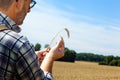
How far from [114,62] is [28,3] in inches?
4163

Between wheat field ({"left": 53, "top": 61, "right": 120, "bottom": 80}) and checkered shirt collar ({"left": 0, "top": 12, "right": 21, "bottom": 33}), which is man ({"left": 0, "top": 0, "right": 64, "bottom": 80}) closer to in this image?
checkered shirt collar ({"left": 0, "top": 12, "right": 21, "bottom": 33})

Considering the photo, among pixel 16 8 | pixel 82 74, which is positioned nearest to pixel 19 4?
pixel 16 8

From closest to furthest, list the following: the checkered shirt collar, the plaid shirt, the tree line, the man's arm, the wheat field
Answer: the plaid shirt
the checkered shirt collar
the man's arm
the wheat field
the tree line

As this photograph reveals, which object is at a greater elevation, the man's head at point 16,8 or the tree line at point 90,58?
the tree line at point 90,58

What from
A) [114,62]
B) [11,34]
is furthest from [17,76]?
[114,62]

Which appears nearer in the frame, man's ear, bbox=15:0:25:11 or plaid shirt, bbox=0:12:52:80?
plaid shirt, bbox=0:12:52:80

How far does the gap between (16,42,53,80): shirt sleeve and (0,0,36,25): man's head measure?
8.5 inches

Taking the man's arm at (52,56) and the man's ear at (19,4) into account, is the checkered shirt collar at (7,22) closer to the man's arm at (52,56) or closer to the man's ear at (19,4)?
the man's ear at (19,4)

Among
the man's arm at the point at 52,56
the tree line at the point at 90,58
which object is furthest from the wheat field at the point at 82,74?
the man's arm at the point at 52,56

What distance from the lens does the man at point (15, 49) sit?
2.51 metres

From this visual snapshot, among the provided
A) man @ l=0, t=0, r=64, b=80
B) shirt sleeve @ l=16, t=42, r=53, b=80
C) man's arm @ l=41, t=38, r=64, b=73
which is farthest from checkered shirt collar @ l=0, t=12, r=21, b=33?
man's arm @ l=41, t=38, r=64, b=73

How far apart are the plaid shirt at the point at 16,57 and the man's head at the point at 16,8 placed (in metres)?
0.08

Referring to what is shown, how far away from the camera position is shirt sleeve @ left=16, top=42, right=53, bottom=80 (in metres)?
2.53

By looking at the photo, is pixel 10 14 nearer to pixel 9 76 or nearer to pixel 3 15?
pixel 3 15
